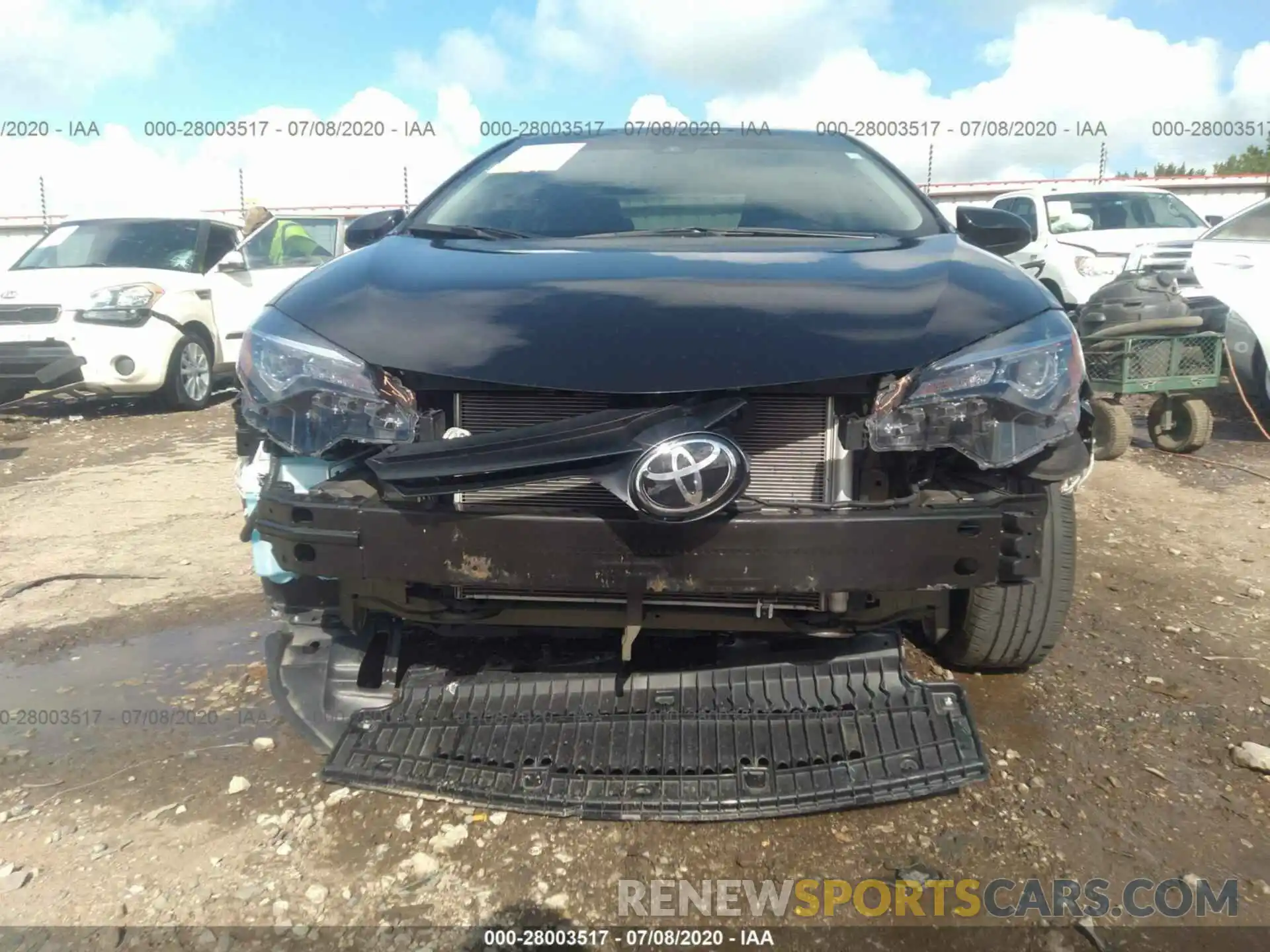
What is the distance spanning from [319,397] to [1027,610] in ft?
5.75

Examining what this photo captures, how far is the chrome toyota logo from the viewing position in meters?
1.62

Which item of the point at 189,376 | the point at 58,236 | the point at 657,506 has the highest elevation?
the point at 58,236

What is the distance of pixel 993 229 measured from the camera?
9.37 feet

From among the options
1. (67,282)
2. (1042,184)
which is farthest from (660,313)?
(1042,184)

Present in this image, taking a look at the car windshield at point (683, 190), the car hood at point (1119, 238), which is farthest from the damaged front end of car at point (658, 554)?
the car hood at point (1119, 238)

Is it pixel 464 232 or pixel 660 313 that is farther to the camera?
pixel 464 232

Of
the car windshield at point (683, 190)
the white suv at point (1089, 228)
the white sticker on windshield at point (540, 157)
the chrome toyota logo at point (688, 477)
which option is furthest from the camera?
the white suv at point (1089, 228)

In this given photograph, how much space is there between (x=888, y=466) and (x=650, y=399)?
1.72 ft

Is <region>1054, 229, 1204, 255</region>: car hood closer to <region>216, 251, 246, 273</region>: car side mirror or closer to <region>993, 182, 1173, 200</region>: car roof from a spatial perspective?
<region>993, 182, 1173, 200</region>: car roof

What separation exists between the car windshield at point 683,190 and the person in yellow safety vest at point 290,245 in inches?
207

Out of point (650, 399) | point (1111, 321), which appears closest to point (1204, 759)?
point (650, 399)

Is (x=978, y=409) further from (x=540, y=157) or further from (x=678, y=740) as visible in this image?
(x=540, y=157)

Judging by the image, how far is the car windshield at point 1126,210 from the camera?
8.90 metres

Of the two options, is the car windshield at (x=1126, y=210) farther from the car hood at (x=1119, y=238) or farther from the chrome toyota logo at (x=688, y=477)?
the chrome toyota logo at (x=688, y=477)
